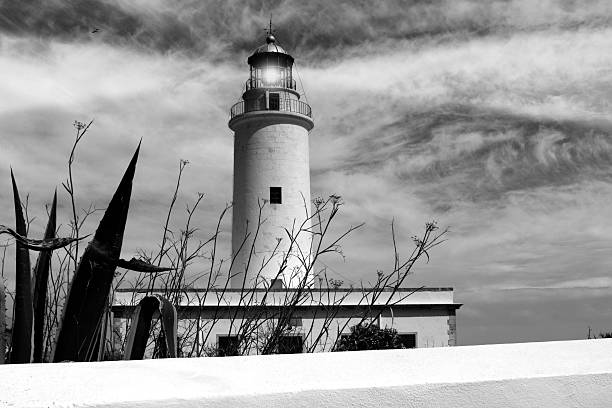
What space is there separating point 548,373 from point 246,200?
14366 millimetres

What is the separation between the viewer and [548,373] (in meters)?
1.48

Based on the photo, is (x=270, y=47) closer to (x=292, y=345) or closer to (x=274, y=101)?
(x=274, y=101)

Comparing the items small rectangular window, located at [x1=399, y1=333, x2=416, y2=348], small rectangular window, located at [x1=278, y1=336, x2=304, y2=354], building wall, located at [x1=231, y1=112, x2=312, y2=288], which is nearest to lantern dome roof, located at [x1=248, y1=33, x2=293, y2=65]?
building wall, located at [x1=231, y1=112, x2=312, y2=288]

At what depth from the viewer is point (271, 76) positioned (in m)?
17.5

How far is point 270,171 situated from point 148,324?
14.0 metres

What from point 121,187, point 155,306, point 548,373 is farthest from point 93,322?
point 548,373

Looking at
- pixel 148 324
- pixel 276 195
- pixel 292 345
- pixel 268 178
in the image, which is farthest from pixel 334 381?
pixel 268 178

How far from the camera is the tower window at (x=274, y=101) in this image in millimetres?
16578

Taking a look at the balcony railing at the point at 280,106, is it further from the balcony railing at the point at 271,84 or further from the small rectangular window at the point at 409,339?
the small rectangular window at the point at 409,339

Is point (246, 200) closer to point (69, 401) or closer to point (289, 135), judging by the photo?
point (289, 135)

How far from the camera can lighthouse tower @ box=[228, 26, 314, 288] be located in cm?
1530

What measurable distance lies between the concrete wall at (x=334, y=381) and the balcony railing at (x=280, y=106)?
15.1m

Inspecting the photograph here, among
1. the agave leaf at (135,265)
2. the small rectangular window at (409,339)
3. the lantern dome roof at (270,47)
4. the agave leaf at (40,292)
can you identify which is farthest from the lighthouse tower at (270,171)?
the agave leaf at (135,265)

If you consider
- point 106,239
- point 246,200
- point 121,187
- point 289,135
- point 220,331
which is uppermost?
point 289,135
